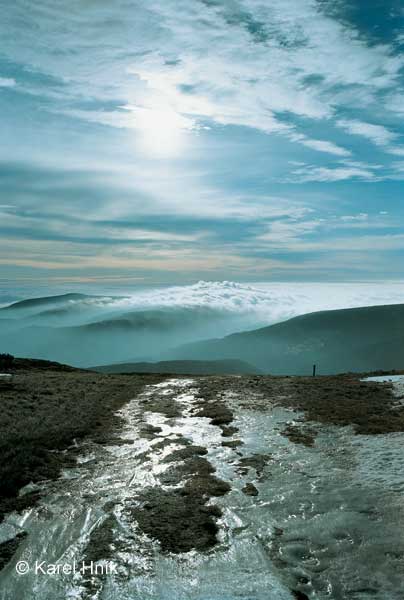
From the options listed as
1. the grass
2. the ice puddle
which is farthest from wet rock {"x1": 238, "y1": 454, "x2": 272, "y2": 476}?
the grass

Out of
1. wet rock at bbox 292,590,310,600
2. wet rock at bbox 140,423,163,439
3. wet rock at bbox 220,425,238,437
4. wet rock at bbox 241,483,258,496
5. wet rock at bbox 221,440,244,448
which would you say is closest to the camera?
wet rock at bbox 292,590,310,600

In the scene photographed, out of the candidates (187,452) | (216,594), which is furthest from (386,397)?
(216,594)

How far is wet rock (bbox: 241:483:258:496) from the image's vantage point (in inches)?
532

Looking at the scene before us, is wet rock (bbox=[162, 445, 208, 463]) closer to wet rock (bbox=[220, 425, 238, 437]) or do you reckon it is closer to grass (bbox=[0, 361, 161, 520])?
wet rock (bbox=[220, 425, 238, 437])

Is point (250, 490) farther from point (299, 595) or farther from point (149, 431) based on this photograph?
point (149, 431)

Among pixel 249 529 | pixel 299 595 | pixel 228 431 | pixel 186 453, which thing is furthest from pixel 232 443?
pixel 299 595

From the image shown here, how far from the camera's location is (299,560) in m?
9.70

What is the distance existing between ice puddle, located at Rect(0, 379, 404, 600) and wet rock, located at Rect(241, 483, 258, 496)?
179 millimetres

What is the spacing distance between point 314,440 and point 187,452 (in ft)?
22.5

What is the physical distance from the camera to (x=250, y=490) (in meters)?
13.7

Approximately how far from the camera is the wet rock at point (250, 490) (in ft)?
44.3

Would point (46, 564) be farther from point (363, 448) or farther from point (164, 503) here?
point (363, 448)

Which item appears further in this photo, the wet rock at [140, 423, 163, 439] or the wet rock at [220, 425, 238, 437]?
the wet rock at [220, 425, 238, 437]

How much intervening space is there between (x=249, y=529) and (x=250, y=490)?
8.60 ft
